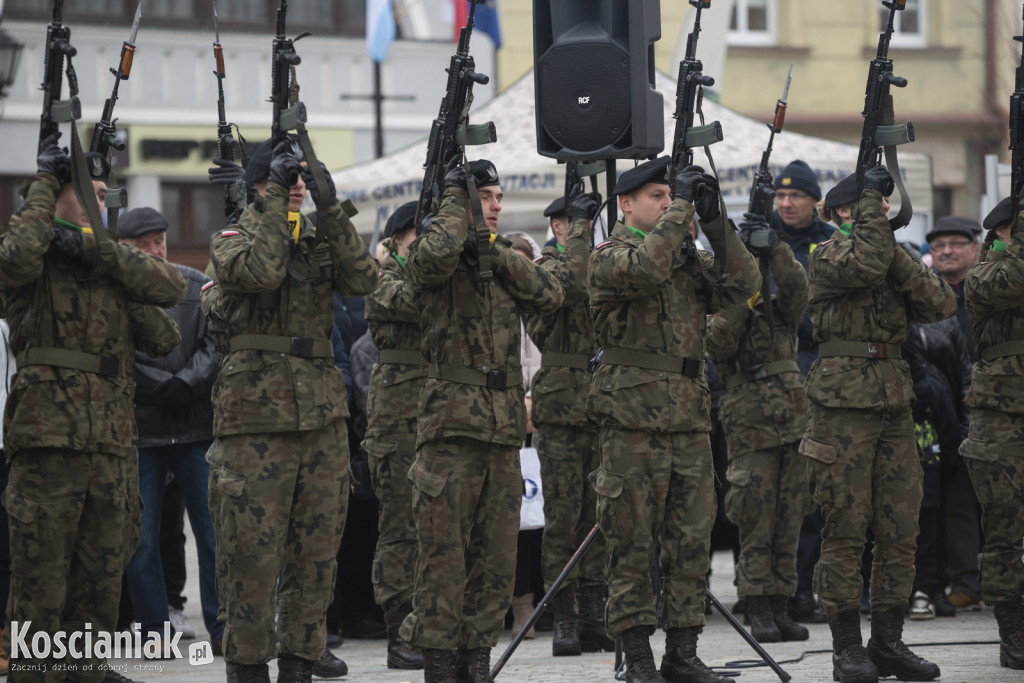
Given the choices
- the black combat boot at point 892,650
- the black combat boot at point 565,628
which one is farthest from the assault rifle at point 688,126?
the black combat boot at point 565,628

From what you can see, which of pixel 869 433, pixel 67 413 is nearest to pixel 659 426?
pixel 869 433

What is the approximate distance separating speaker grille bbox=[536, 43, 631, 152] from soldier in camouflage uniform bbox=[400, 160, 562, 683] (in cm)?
88

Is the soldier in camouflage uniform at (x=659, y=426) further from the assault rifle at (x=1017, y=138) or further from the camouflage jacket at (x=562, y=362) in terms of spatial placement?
the assault rifle at (x=1017, y=138)

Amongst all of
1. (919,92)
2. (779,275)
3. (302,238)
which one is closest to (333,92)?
(919,92)

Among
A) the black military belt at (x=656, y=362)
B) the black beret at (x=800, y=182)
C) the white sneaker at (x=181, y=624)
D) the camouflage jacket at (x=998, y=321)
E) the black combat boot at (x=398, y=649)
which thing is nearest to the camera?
the black military belt at (x=656, y=362)

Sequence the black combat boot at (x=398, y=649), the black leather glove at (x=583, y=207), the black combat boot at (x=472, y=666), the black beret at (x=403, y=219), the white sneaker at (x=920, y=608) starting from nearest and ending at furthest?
1. the black combat boot at (x=472, y=666)
2. the black leather glove at (x=583, y=207)
3. the black combat boot at (x=398, y=649)
4. the black beret at (x=403, y=219)
5. the white sneaker at (x=920, y=608)

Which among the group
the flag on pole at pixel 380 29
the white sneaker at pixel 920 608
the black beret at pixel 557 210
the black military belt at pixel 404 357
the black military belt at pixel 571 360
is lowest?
the white sneaker at pixel 920 608

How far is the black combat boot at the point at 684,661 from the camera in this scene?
6664mm

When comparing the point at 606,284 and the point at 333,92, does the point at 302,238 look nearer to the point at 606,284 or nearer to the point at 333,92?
the point at 606,284

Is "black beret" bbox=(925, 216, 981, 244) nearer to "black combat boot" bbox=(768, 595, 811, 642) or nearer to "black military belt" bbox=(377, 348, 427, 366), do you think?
"black combat boot" bbox=(768, 595, 811, 642)

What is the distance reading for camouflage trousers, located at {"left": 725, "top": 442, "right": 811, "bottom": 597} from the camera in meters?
8.48

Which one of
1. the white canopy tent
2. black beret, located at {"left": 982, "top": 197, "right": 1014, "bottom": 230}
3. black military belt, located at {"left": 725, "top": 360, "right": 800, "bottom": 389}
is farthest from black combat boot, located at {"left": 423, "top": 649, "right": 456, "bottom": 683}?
the white canopy tent

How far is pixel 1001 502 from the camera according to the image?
733cm

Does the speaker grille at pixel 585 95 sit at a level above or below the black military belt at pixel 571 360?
above
